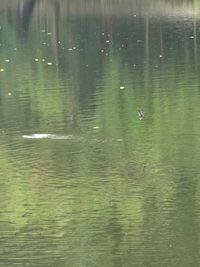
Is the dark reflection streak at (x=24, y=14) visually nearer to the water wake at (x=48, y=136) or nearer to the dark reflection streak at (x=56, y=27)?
the dark reflection streak at (x=56, y=27)

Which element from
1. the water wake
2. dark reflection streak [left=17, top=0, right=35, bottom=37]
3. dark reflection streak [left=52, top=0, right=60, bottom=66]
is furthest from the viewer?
dark reflection streak [left=17, top=0, right=35, bottom=37]

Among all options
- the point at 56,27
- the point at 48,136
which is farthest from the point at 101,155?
the point at 56,27

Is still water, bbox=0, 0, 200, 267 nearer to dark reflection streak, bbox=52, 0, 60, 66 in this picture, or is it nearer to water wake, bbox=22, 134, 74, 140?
water wake, bbox=22, 134, 74, 140

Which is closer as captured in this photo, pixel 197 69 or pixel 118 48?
pixel 197 69

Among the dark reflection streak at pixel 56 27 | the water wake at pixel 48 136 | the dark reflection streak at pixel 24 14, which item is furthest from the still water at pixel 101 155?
the dark reflection streak at pixel 24 14

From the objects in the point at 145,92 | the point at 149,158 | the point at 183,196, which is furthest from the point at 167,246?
the point at 145,92

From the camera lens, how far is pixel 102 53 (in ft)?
128

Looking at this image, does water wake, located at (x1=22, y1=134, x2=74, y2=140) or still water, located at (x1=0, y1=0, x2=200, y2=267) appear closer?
still water, located at (x1=0, y1=0, x2=200, y2=267)

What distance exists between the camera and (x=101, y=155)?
1898 centimetres

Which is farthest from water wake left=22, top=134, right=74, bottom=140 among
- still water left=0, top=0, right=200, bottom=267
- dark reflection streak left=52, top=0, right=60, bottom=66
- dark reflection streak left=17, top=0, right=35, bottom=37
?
dark reflection streak left=17, top=0, right=35, bottom=37

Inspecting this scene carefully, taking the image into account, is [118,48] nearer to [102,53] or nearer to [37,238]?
[102,53]

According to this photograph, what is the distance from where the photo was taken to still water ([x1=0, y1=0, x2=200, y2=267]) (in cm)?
1338

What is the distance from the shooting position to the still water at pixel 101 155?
13383 mm

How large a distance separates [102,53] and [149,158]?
2079cm
